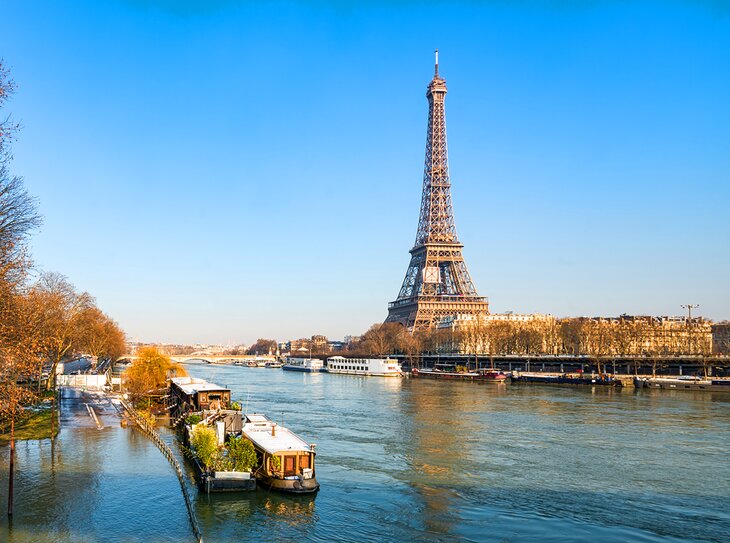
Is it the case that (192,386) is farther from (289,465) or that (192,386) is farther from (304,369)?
(304,369)

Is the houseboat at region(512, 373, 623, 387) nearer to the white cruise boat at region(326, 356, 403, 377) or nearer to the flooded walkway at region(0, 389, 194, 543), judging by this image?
the white cruise boat at region(326, 356, 403, 377)

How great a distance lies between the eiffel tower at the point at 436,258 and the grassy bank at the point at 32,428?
405ft

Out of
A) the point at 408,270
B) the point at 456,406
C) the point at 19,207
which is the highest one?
the point at 408,270

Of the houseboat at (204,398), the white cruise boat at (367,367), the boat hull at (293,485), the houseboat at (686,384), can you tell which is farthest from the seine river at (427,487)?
the white cruise boat at (367,367)

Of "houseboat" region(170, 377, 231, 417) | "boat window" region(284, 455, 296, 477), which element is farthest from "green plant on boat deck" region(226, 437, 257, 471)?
"houseboat" region(170, 377, 231, 417)

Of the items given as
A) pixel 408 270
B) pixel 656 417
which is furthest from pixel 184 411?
pixel 408 270

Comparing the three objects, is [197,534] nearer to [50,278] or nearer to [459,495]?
[459,495]

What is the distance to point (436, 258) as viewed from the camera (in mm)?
168625

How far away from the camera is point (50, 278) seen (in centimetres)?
9081

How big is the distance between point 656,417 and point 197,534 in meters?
46.2

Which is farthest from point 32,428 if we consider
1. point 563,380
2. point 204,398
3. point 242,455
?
point 563,380

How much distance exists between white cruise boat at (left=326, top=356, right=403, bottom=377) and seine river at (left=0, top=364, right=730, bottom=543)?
261 ft

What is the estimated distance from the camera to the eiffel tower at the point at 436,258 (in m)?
167

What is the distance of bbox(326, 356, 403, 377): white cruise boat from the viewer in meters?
134
